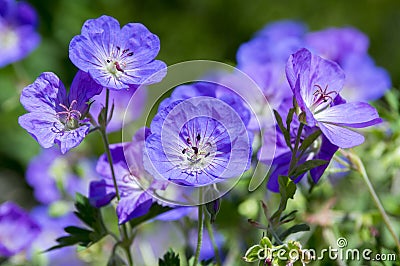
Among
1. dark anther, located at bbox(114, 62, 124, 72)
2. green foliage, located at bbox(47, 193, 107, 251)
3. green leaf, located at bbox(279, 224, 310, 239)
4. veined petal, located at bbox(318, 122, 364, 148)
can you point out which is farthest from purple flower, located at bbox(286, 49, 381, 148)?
green foliage, located at bbox(47, 193, 107, 251)

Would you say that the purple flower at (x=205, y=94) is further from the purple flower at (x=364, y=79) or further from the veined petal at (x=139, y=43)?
the purple flower at (x=364, y=79)

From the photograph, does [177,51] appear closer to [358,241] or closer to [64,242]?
[358,241]

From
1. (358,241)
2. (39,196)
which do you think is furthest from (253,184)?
(39,196)

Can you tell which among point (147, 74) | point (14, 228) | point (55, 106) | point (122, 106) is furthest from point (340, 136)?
point (122, 106)

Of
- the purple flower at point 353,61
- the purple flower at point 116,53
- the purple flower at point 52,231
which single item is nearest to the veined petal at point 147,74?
the purple flower at point 116,53

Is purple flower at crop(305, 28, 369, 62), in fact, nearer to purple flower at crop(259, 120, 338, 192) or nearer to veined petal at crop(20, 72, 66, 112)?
purple flower at crop(259, 120, 338, 192)

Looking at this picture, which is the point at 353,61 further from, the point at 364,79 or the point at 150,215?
the point at 150,215
